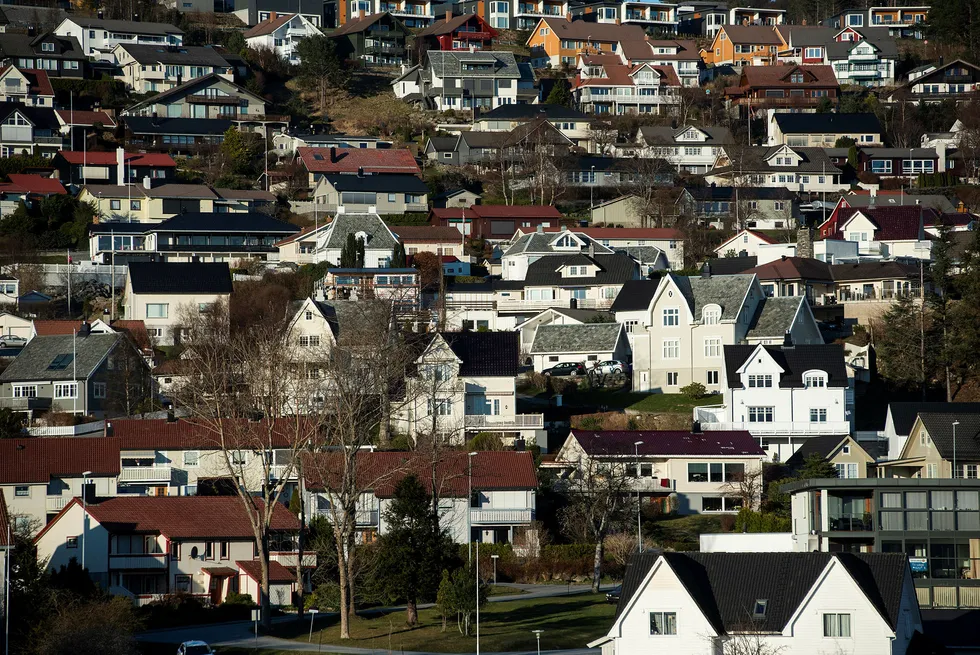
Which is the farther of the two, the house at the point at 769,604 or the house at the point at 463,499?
the house at the point at 463,499

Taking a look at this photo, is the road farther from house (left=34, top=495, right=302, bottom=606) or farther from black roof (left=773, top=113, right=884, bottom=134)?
black roof (left=773, top=113, right=884, bottom=134)

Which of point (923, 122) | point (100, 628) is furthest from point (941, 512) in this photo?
point (923, 122)

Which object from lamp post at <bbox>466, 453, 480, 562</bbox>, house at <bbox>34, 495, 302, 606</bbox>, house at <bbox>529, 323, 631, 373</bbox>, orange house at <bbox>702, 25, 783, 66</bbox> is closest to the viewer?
house at <bbox>34, 495, 302, 606</bbox>

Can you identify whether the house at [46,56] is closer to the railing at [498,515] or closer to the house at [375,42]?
the house at [375,42]

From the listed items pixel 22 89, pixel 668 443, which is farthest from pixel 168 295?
pixel 22 89

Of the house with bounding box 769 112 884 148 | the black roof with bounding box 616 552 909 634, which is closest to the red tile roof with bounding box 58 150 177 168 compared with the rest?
the house with bounding box 769 112 884 148

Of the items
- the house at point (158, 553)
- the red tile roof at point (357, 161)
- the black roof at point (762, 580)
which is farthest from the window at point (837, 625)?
the red tile roof at point (357, 161)
